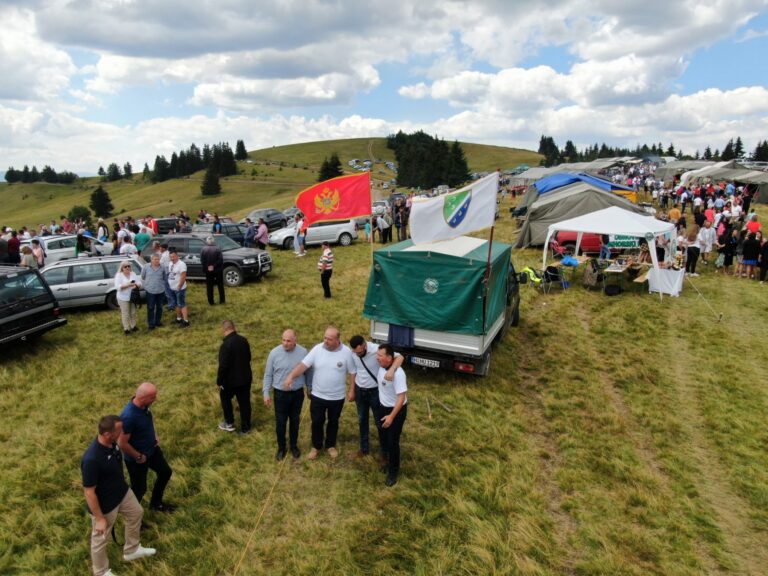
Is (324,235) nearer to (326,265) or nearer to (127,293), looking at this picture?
(326,265)

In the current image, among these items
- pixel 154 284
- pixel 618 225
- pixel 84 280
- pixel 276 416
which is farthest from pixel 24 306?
pixel 618 225

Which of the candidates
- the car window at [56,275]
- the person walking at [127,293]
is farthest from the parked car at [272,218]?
the person walking at [127,293]

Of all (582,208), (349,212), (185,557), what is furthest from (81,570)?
(582,208)

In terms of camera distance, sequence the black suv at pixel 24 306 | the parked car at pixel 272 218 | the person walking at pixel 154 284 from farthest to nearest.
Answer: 1. the parked car at pixel 272 218
2. the person walking at pixel 154 284
3. the black suv at pixel 24 306

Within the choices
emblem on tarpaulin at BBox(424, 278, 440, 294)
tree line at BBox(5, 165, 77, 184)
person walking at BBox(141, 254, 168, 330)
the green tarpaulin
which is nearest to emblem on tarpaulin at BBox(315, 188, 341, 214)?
the green tarpaulin

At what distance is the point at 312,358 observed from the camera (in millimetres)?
6148

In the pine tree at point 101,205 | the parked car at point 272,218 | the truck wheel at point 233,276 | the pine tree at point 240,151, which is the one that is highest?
the pine tree at point 240,151

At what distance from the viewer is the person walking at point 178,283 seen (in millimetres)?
11604

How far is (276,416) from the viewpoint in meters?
6.37

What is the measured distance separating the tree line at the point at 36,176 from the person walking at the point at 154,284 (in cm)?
19060

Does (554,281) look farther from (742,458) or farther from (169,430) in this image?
(169,430)

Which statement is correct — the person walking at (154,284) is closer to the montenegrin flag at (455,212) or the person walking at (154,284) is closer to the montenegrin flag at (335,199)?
the montenegrin flag at (335,199)

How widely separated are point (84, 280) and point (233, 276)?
4538 millimetres

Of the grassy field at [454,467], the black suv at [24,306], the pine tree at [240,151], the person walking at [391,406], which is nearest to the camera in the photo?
the grassy field at [454,467]
